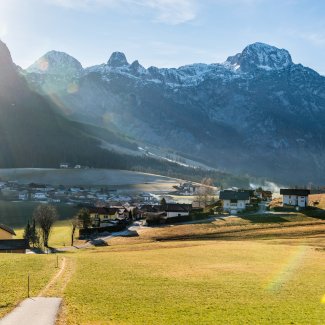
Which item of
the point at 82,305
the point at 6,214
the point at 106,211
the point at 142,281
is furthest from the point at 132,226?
the point at 82,305

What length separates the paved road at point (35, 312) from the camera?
1045 inches

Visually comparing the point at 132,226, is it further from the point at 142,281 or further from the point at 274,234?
the point at 142,281

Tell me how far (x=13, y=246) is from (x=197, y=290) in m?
64.6

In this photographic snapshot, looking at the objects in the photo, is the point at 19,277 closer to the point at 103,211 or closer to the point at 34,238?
the point at 34,238

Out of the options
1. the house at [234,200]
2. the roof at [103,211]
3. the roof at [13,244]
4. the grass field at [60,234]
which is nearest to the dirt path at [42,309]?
the roof at [13,244]

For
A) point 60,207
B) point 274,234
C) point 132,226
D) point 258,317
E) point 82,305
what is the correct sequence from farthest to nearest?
point 60,207 < point 132,226 < point 274,234 < point 82,305 < point 258,317

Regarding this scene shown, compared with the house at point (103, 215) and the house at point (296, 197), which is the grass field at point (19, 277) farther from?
the house at point (296, 197)

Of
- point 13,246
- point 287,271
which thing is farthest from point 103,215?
point 287,271

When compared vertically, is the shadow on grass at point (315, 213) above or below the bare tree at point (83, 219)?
above

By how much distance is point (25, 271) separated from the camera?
45.9 m

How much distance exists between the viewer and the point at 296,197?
139 meters

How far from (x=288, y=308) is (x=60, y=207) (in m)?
163

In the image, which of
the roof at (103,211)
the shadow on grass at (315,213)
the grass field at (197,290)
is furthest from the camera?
the roof at (103,211)

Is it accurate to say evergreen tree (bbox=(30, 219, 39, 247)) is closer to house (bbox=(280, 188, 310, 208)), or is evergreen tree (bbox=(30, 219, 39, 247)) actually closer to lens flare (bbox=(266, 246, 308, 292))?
lens flare (bbox=(266, 246, 308, 292))
